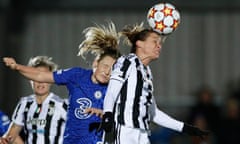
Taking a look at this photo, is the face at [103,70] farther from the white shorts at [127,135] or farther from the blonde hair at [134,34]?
the white shorts at [127,135]

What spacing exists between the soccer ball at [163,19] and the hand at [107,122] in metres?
1.15

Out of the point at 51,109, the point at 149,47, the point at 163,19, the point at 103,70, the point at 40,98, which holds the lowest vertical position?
the point at 51,109

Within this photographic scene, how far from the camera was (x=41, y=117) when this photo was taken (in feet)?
32.5

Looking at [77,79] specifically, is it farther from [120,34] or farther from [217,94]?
[217,94]

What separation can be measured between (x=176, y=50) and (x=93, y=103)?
8.33 meters

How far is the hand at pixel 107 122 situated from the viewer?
8086mm

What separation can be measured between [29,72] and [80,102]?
618 mm

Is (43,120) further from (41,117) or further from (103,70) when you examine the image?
(103,70)

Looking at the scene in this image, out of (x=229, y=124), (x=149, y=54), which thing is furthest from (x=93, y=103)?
(x=229, y=124)

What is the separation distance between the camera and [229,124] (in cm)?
1419

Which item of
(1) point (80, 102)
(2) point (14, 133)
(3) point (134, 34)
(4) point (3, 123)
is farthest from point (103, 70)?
(4) point (3, 123)

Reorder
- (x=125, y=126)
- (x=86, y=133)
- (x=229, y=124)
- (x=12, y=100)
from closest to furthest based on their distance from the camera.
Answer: (x=125, y=126) < (x=86, y=133) < (x=229, y=124) < (x=12, y=100)

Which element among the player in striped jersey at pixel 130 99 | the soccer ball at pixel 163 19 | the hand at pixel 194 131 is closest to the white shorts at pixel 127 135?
the player in striped jersey at pixel 130 99

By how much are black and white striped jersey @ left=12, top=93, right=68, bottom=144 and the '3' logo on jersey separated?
0.90 m
